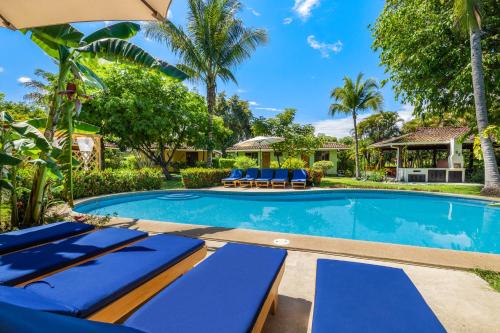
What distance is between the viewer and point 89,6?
9.41 feet

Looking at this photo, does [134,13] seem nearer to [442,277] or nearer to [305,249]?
[305,249]

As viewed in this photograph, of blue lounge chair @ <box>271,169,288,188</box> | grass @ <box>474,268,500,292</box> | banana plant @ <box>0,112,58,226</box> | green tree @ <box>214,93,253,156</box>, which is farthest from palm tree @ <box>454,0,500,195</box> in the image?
green tree @ <box>214,93,253,156</box>

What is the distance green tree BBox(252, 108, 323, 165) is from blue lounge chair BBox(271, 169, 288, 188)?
116 inches

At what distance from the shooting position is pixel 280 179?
1416 centimetres

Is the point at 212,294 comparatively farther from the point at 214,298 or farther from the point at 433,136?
the point at 433,136

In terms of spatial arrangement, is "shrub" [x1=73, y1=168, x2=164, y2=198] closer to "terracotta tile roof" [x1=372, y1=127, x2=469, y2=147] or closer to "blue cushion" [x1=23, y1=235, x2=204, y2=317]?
"blue cushion" [x1=23, y1=235, x2=204, y2=317]

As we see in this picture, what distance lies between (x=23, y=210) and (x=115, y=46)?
4148 mm

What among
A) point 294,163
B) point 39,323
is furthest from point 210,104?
point 39,323

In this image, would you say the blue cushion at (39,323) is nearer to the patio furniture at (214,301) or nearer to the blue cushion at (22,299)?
the patio furniture at (214,301)

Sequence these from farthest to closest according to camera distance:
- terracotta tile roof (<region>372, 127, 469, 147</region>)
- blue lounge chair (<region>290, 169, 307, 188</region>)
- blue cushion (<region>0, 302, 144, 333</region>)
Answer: terracotta tile roof (<region>372, 127, 469, 147</region>) < blue lounge chair (<region>290, 169, 307, 188</region>) < blue cushion (<region>0, 302, 144, 333</region>)

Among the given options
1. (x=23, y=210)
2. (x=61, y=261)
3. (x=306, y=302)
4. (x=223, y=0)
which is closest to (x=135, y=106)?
(x=223, y=0)

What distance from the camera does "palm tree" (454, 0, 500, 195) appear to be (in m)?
10.7

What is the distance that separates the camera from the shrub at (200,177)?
14531 mm

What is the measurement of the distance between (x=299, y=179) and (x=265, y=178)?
2.09 meters
